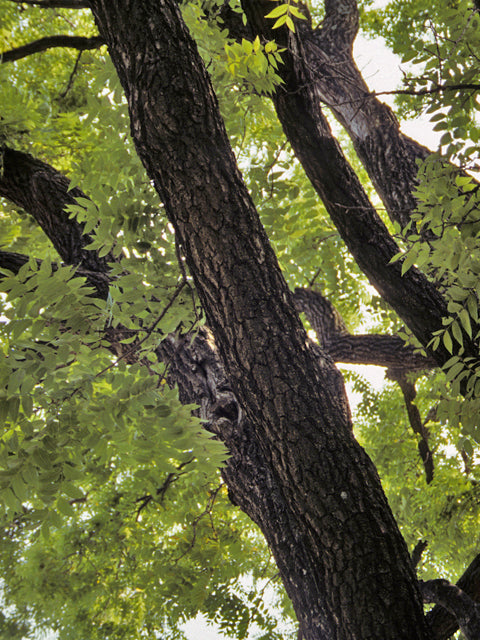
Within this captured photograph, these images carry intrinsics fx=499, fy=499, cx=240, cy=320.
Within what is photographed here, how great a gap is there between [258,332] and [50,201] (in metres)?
2.29

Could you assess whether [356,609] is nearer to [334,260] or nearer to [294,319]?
[294,319]

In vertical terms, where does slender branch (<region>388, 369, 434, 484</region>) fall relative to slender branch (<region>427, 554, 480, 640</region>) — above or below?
above

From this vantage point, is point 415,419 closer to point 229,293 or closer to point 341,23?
point 341,23

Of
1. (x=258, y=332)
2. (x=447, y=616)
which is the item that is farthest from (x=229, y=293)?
(x=447, y=616)

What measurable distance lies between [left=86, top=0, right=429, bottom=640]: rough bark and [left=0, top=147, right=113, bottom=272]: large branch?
59.7 inches

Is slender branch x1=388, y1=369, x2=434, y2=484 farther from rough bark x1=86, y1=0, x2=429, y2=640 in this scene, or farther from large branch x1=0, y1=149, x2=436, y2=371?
rough bark x1=86, y1=0, x2=429, y2=640

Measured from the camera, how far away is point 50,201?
367 cm

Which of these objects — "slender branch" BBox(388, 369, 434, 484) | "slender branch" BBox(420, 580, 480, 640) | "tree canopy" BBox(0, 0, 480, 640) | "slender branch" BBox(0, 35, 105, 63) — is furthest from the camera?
"slender branch" BBox(388, 369, 434, 484)

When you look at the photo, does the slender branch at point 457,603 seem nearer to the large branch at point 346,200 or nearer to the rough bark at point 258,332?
the rough bark at point 258,332

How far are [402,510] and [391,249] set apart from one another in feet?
14.2

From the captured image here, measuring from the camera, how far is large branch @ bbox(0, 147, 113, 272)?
3.61m

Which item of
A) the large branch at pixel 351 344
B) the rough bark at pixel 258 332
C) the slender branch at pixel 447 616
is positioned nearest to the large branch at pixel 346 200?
the rough bark at pixel 258 332

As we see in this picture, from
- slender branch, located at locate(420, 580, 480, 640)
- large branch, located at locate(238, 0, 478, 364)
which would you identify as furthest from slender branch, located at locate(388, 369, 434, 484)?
slender branch, located at locate(420, 580, 480, 640)

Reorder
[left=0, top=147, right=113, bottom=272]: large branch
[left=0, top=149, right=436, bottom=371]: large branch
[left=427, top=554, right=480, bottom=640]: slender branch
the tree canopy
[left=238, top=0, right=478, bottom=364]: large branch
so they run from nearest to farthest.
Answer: the tree canopy → [left=427, top=554, right=480, bottom=640]: slender branch → [left=238, top=0, right=478, bottom=364]: large branch → [left=0, top=149, right=436, bottom=371]: large branch → [left=0, top=147, right=113, bottom=272]: large branch
